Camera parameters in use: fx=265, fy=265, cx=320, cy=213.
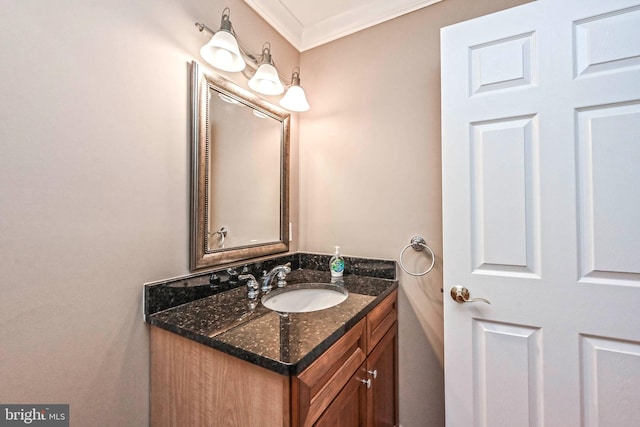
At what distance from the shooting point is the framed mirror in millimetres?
1118

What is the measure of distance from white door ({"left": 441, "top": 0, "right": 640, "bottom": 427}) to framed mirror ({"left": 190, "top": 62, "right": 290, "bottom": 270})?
916 millimetres

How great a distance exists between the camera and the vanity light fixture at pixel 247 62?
1103 millimetres

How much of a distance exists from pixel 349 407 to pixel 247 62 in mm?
1589

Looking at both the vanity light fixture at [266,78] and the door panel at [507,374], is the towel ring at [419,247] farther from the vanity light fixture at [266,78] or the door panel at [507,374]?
the vanity light fixture at [266,78]

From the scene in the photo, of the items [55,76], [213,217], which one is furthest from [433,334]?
[55,76]

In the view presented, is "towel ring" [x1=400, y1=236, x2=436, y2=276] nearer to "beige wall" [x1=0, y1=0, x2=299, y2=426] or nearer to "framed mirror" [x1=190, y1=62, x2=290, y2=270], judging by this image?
"framed mirror" [x1=190, y1=62, x2=290, y2=270]

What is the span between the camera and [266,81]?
137cm

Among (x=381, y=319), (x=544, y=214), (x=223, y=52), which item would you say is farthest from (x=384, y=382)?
(x=223, y=52)

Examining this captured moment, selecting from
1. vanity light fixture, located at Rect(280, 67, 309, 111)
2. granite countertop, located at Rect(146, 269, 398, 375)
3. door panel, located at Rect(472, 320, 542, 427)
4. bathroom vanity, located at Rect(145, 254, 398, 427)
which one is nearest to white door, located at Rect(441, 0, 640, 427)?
door panel, located at Rect(472, 320, 542, 427)

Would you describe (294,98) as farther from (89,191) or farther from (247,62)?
(89,191)

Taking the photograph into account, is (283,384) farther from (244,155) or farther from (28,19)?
(28,19)

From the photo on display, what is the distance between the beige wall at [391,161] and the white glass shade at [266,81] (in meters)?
0.40

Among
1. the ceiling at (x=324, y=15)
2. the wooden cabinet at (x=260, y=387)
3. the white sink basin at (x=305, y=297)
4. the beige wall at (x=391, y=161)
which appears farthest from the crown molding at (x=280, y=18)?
the wooden cabinet at (x=260, y=387)

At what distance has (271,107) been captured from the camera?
4.99 feet
